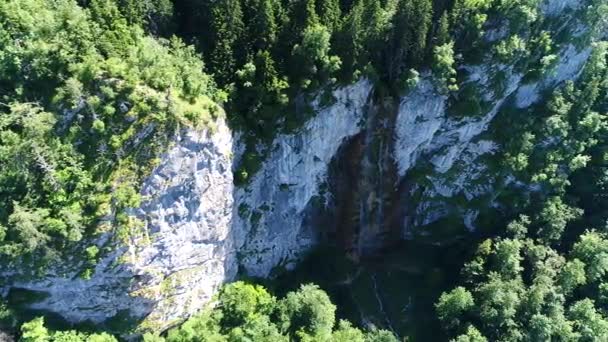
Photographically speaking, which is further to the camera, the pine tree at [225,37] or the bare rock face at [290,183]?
the bare rock face at [290,183]

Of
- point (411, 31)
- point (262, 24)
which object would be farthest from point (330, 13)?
point (411, 31)

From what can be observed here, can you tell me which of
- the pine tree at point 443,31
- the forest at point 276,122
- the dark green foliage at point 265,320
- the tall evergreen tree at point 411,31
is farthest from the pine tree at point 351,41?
the dark green foliage at point 265,320

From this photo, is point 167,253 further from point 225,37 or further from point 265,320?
point 225,37

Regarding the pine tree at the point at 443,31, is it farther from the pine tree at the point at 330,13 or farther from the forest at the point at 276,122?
the pine tree at the point at 330,13

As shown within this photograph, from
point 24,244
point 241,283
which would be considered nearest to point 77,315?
point 24,244

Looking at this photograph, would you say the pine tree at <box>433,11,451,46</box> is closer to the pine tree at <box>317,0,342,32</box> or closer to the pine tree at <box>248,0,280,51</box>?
the pine tree at <box>317,0,342,32</box>

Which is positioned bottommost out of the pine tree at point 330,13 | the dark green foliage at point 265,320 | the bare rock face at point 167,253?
the dark green foliage at point 265,320

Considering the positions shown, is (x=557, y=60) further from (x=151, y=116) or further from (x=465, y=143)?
(x=151, y=116)

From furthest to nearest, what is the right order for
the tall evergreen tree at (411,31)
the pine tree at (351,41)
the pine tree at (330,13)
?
the tall evergreen tree at (411,31) → the pine tree at (330,13) → the pine tree at (351,41)
